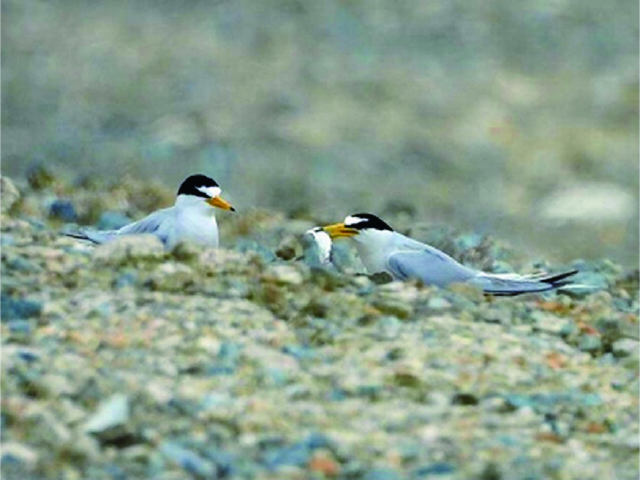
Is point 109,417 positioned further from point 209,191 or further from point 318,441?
point 209,191

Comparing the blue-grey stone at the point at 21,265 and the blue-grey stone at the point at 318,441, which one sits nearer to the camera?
the blue-grey stone at the point at 318,441

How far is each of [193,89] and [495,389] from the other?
35.8 ft

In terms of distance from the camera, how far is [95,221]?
11086mm

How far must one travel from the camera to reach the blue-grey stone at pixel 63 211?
10.9 metres

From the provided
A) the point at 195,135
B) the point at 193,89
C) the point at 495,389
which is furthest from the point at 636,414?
the point at 193,89

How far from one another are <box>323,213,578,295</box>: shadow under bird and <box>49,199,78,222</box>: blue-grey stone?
1694mm

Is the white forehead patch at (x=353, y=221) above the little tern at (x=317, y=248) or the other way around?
above

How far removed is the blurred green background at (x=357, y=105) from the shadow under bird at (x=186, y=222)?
3.13 m

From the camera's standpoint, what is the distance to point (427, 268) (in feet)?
31.0

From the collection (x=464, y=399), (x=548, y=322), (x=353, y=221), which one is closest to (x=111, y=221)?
(x=353, y=221)

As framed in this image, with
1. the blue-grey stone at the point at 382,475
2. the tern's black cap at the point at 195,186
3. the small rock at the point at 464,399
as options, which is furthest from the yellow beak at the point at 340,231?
the blue-grey stone at the point at 382,475

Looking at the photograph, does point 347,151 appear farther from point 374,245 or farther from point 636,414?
point 636,414

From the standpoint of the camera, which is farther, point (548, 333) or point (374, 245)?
point (374, 245)

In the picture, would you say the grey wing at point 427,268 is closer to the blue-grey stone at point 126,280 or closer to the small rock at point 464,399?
the blue-grey stone at point 126,280
